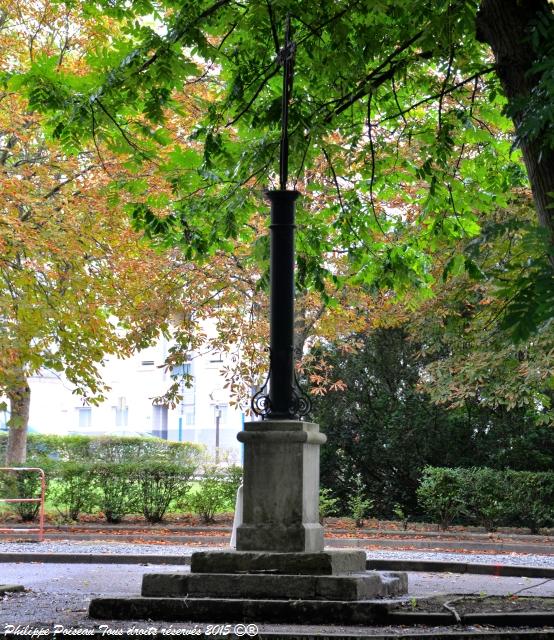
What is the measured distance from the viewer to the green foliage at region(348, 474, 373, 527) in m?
21.4

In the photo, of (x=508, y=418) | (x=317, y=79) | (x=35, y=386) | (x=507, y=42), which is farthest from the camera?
(x=35, y=386)

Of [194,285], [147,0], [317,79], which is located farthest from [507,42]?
[194,285]

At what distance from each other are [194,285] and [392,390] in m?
5.81

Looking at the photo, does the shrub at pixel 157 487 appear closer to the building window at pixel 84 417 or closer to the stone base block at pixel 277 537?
the stone base block at pixel 277 537

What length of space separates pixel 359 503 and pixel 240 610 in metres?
13.2

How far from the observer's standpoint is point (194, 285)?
21859 mm

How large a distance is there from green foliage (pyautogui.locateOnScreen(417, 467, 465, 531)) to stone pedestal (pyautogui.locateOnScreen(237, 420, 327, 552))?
39.7 feet

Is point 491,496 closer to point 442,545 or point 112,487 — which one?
point 442,545

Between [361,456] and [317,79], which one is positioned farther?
[361,456]

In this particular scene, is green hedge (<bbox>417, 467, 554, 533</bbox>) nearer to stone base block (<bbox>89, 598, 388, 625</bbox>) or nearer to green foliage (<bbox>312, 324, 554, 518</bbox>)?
green foliage (<bbox>312, 324, 554, 518</bbox>)

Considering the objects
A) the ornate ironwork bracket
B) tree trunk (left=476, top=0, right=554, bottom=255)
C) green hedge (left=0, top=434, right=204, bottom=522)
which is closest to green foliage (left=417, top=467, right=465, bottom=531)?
green hedge (left=0, top=434, right=204, bottom=522)

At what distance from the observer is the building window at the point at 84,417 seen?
72.8 meters

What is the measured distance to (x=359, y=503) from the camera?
2152 cm

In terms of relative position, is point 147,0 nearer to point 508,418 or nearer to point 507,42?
point 507,42
